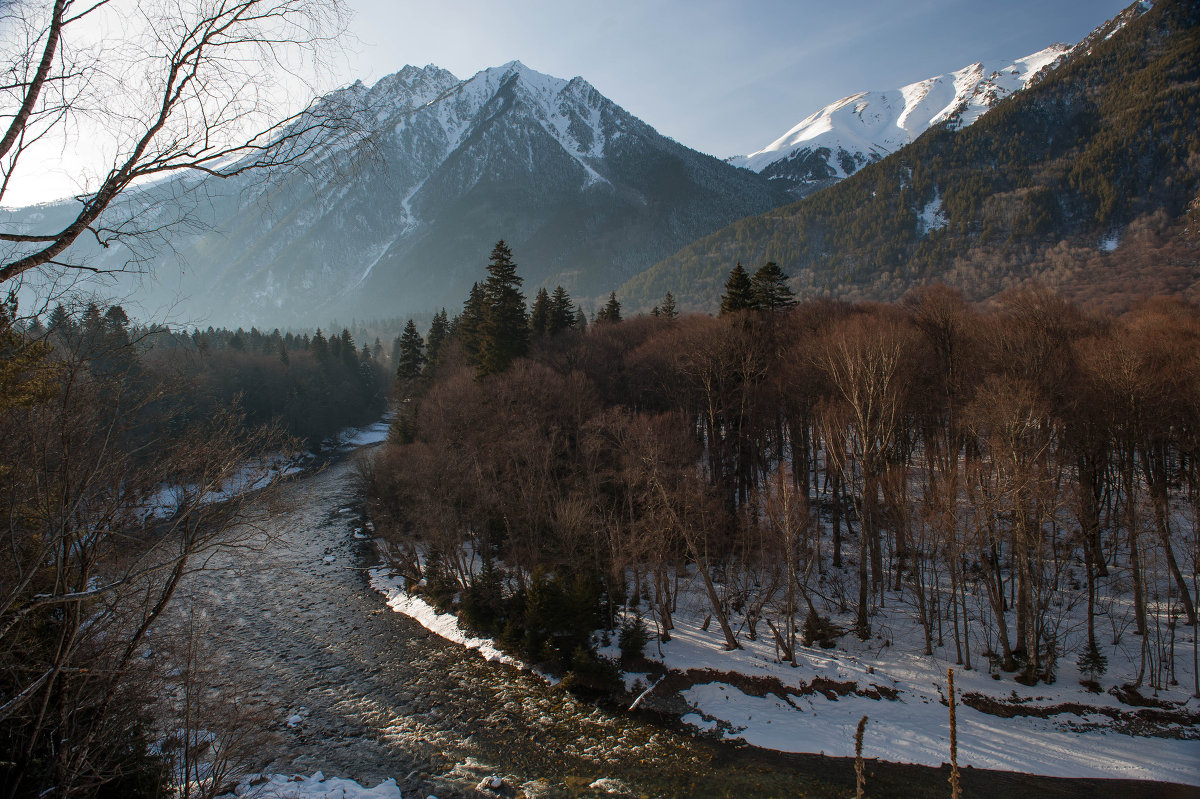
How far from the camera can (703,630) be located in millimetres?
24078

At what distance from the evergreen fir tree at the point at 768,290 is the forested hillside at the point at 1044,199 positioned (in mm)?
49203

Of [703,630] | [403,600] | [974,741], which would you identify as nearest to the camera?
[974,741]

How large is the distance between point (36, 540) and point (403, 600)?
75.1ft

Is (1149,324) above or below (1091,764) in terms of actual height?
above

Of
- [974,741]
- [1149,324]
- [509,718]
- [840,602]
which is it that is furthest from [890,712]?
[1149,324]

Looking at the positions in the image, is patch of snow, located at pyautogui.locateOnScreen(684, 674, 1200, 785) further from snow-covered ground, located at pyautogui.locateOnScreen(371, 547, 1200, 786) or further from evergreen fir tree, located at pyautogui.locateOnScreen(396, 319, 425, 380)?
evergreen fir tree, located at pyautogui.locateOnScreen(396, 319, 425, 380)

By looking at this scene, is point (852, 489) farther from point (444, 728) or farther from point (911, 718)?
point (444, 728)

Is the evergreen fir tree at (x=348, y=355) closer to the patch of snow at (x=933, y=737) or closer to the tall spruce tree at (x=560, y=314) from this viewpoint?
the tall spruce tree at (x=560, y=314)

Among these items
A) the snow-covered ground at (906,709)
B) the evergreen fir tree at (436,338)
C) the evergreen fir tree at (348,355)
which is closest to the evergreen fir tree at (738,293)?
the snow-covered ground at (906,709)

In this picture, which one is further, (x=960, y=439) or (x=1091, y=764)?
(x=960, y=439)

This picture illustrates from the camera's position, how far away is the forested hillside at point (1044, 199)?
81250 mm

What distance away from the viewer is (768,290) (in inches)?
1385

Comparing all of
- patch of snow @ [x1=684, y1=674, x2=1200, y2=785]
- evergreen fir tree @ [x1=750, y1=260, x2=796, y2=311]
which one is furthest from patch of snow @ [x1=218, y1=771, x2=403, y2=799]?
evergreen fir tree @ [x1=750, y1=260, x2=796, y2=311]

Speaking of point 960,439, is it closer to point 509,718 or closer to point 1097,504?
point 1097,504
